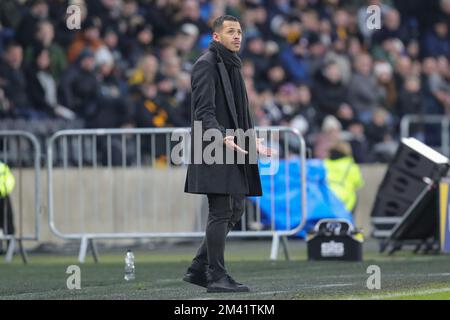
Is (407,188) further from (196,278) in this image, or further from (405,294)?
(405,294)

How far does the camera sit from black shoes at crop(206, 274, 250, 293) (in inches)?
409

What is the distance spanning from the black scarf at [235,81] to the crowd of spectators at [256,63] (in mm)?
9019

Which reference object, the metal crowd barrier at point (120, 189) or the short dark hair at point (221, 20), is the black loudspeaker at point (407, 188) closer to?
the metal crowd barrier at point (120, 189)

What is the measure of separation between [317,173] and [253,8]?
245 inches

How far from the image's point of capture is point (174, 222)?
17062mm

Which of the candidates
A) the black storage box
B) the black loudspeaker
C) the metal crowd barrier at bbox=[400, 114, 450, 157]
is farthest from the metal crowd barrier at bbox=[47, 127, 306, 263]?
the metal crowd barrier at bbox=[400, 114, 450, 157]

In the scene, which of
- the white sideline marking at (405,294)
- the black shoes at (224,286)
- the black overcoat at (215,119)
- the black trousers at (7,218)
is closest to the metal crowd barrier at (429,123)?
the black trousers at (7,218)

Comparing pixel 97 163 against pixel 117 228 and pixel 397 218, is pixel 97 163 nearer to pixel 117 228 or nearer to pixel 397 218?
pixel 117 228

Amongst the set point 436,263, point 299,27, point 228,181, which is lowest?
point 436,263

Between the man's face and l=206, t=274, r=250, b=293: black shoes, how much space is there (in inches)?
69.3

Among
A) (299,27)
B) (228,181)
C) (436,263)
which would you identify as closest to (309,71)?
(299,27)

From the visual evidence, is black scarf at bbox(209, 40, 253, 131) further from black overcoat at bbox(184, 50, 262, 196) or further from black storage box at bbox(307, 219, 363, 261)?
black storage box at bbox(307, 219, 363, 261)

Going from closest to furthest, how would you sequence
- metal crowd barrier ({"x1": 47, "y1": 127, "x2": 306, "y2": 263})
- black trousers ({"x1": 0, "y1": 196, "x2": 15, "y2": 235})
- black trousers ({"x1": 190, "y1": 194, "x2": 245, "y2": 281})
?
black trousers ({"x1": 190, "y1": 194, "x2": 245, "y2": 281}) → black trousers ({"x1": 0, "y1": 196, "x2": 15, "y2": 235}) → metal crowd barrier ({"x1": 47, "y1": 127, "x2": 306, "y2": 263})

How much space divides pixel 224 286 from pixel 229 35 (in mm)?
1908
